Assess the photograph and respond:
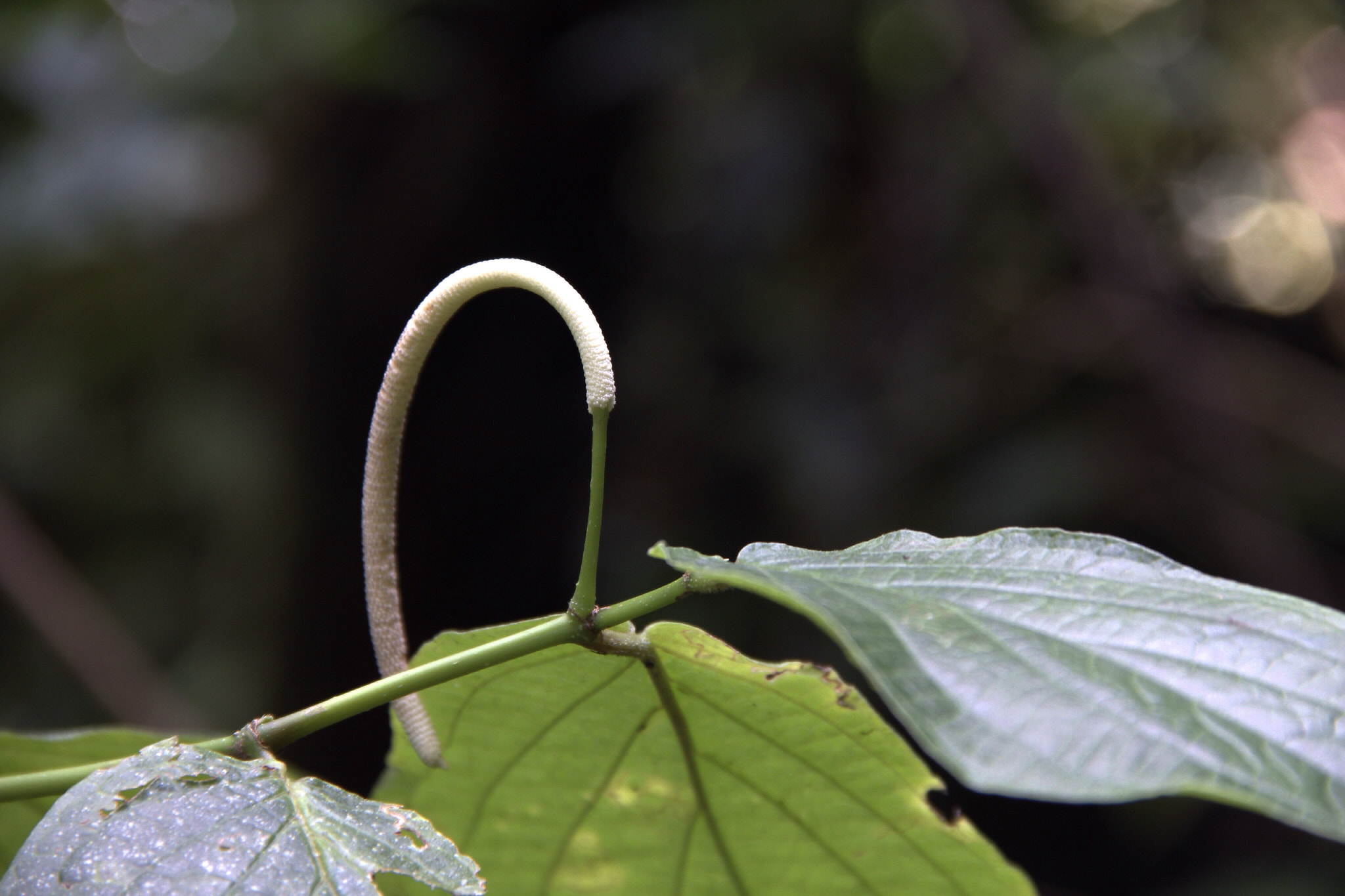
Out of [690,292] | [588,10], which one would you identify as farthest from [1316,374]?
[588,10]

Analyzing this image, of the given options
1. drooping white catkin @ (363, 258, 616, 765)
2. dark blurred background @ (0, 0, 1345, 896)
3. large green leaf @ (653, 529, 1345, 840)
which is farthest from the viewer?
dark blurred background @ (0, 0, 1345, 896)

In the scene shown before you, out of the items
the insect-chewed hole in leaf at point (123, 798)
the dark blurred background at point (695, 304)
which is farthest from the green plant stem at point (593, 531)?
the dark blurred background at point (695, 304)

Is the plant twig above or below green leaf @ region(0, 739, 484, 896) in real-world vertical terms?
below

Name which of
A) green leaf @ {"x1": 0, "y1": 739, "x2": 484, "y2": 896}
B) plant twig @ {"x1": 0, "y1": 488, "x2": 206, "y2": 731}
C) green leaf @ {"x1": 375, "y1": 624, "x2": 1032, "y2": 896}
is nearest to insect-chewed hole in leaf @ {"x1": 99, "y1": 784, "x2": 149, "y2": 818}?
green leaf @ {"x1": 0, "y1": 739, "x2": 484, "y2": 896}

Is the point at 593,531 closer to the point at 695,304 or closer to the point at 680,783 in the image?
the point at 680,783

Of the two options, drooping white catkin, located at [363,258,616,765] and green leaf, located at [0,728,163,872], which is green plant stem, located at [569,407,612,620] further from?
green leaf, located at [0,728,163,872]

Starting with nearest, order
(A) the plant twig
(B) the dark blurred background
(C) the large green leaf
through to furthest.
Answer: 1. (C) the large green leaf
2. (A) the plant twig
3. (B) the dark blurred background

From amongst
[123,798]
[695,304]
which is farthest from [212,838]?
[695,304]
